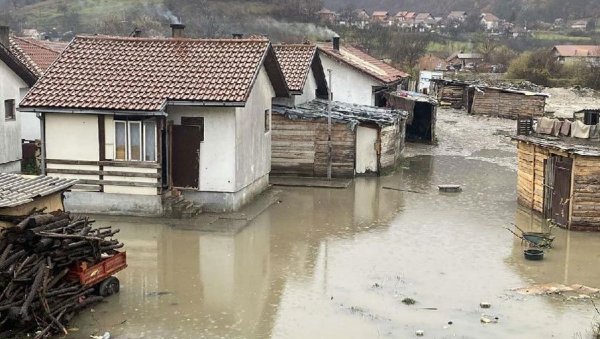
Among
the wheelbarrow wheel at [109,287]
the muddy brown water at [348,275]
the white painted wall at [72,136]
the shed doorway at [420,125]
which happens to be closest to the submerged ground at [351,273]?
the muddy brown water at [348,275]

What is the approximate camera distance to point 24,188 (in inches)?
506

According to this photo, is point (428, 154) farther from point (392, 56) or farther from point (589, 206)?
point (392, 56)

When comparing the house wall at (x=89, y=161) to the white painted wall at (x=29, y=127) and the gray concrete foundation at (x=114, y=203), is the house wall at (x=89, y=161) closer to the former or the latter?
the gray concrete foundation at (x=114, y=203)

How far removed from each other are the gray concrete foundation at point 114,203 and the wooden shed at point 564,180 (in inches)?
408

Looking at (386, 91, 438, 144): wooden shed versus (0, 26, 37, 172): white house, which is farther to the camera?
(386, 91, 438, 144): wooden shed

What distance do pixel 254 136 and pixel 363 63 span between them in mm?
16207

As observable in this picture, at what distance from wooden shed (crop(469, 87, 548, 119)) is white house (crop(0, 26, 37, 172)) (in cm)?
3174

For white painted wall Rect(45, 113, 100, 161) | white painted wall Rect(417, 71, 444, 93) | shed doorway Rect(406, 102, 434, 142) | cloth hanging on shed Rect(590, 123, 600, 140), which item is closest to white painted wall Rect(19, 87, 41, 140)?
white painted wall Rect(45, 113, 100, 161)

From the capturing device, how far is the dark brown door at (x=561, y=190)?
1888 cm

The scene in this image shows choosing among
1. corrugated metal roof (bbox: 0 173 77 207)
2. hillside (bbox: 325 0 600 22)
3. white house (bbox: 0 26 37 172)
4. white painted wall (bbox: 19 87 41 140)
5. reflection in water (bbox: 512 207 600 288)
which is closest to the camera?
corrugated metal roof (bbox: 0 173 77 207)

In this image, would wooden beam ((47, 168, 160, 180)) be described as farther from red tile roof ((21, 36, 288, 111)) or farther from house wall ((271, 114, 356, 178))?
house wall ((271, 114, 356, 178))

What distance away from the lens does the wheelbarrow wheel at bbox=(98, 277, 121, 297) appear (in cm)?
1320

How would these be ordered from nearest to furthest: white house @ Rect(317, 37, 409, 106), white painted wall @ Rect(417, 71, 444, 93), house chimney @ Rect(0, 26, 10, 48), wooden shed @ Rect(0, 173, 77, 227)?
wooden shed @ Rect(0, 173, 77, 227) < house chimney @ Rect(0, 26, 10, 48) < white house @ Rect(317, 37, 409, 106) < white painted wall @ Rect(417, 71, 444, 93)

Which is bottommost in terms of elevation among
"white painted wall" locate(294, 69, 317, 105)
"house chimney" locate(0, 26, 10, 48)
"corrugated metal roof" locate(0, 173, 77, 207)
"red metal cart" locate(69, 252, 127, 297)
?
"red metal cart" locate(69, 252, 127, 297)
